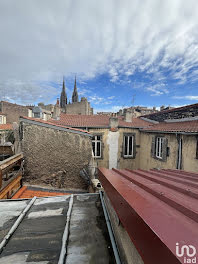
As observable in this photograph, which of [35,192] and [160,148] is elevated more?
[160,148]

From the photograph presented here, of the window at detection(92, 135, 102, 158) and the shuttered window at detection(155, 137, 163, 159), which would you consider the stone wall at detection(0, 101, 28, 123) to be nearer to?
the window at detection(92, 135, 102, 158)

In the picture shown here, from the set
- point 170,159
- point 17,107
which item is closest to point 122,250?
point 170,159

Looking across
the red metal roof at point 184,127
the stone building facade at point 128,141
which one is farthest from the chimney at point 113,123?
the red metal roof at point 184,127

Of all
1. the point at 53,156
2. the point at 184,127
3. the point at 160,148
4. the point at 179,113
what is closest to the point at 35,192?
the point at 53,156

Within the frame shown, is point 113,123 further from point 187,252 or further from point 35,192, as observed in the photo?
point 187,252

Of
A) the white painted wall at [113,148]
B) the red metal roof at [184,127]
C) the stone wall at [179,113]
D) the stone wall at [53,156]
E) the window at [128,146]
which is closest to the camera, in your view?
the stone wall at [53,156]

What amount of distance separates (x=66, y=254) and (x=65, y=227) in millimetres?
414

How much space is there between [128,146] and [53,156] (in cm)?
656

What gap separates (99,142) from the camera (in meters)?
10.2

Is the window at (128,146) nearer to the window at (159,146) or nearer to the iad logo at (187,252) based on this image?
the window at (159,146)

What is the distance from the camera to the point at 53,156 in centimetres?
602

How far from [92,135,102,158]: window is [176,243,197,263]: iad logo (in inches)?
371

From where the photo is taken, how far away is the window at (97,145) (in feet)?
33.2

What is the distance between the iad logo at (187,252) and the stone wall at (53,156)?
574 centimetres
